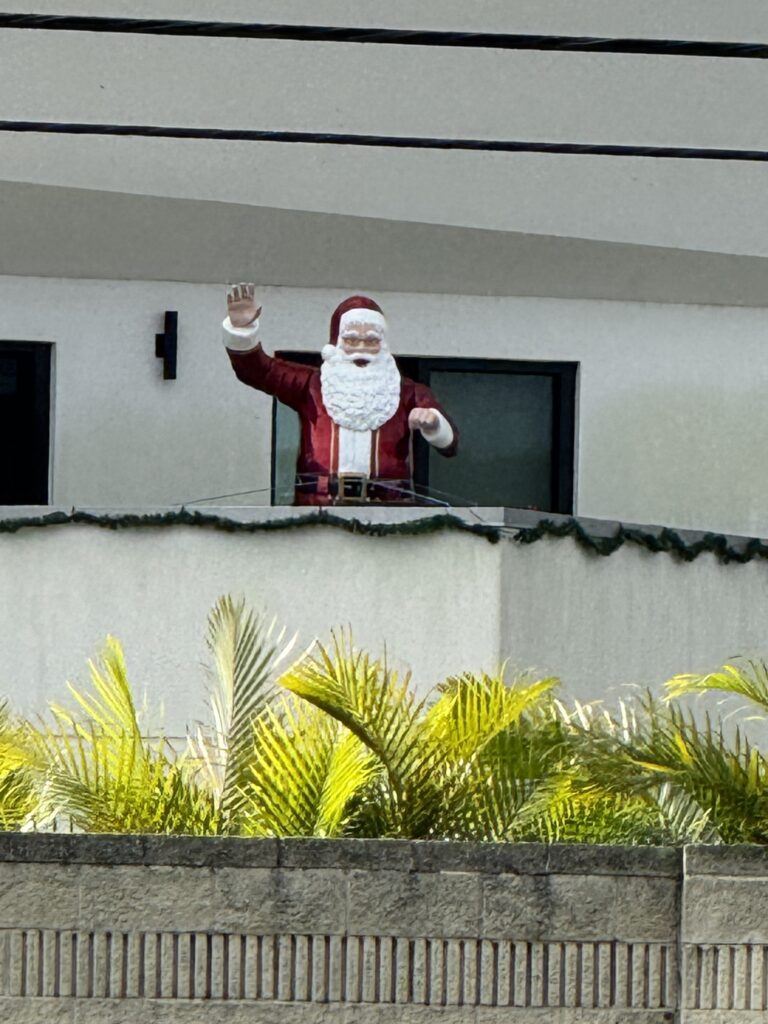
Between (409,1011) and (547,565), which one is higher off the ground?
(547,565)

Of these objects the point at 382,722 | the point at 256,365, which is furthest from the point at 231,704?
the point at 256,365

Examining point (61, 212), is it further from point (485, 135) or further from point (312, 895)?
point (312, 895)

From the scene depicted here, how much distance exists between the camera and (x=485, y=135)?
1332 cm

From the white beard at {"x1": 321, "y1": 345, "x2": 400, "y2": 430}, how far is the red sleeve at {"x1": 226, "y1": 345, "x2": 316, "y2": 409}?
18 cm

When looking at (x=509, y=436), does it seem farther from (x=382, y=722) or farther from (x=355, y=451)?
(x=382, y=722)

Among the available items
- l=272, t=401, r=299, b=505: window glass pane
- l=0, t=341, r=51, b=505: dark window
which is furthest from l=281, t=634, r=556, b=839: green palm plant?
l=0, t=341, r=51, b=505: dark window

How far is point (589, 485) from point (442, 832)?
6263mm

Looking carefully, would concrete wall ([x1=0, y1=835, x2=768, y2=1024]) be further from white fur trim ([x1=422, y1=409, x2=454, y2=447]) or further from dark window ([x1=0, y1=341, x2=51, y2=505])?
dark window ([x1=0, y1=341, x2=51, y2=505])

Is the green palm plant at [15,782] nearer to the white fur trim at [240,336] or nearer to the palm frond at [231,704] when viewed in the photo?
the palm frond at [231,704]

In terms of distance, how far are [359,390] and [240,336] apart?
0.64 meters

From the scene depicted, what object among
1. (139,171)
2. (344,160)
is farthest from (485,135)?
(139,171)

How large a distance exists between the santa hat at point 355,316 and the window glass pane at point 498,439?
2.63 meters

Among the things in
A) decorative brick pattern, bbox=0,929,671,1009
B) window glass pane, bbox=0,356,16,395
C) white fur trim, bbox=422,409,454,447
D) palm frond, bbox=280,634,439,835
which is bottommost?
decorative brick pattern, bbox=0,929,671,1009

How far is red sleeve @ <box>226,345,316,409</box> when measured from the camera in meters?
11.9
